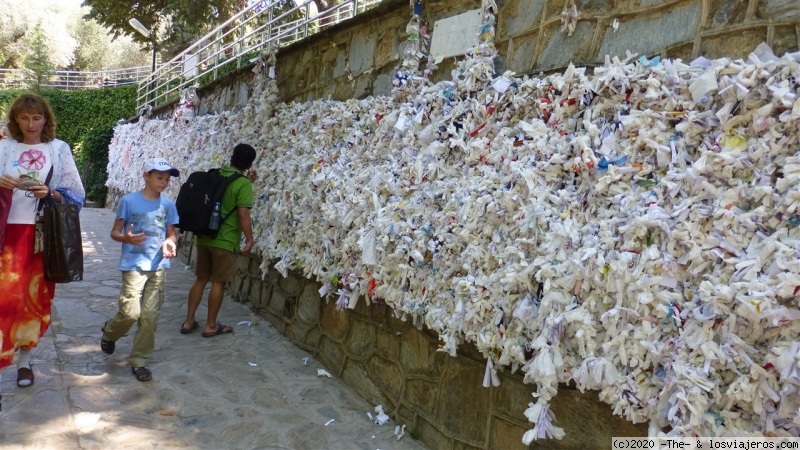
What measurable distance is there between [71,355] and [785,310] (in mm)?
4614

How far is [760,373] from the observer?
1.82 metres

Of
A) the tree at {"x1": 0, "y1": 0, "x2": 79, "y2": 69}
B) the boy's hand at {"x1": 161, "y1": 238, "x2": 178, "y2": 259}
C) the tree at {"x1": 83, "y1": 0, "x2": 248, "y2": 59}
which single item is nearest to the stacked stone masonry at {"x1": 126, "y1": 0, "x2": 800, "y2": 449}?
the boy's hand at {"x1": 161, "y1": 238, "x2": 178, "y2": 259}

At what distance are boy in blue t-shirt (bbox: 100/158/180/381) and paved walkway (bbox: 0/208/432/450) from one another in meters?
0.33

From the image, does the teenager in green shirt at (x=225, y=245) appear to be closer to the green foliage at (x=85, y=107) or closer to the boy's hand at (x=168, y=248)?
the boy's hand at (x=168, y=248)

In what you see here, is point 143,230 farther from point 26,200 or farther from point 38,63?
point 38,63

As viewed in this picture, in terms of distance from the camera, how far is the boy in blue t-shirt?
3895mm

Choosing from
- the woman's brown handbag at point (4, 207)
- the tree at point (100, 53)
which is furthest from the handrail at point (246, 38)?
the tree at point (100, 53)

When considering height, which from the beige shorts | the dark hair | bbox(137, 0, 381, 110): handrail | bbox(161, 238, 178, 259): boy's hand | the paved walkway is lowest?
the paved walkway

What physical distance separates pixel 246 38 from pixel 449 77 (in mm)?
5112

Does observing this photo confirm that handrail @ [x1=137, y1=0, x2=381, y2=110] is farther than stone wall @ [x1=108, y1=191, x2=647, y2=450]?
Yes

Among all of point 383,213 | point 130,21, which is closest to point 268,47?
point 383,213

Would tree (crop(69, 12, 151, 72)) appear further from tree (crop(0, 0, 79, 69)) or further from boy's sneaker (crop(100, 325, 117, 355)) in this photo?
boy's sneaker (crop(100, 325, 117, 355))

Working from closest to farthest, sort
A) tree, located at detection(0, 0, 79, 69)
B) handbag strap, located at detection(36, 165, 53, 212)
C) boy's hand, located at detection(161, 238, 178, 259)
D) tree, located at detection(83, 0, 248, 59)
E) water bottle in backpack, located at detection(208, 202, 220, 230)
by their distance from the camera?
1. handbag strap, located at detection(36, 165, 53, 212)
2. boy's hand, located at detection(161, 238, 178, 259)
3. water bottle in backpack, located at detection(208, 202, 220, 230)
4. tree, located at detection(83, 0, 248, 59)
5. tree, located at detection(0, 0, 79, 69)

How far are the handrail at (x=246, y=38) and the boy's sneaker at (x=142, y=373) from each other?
11.0 feet
